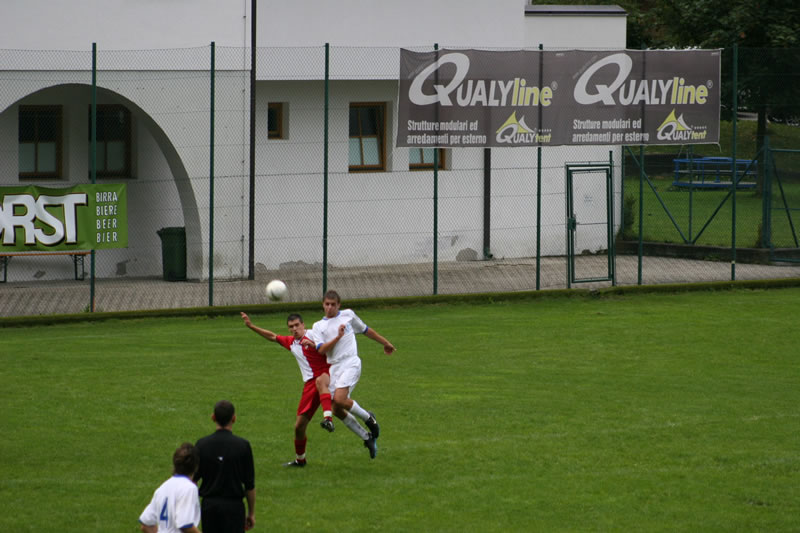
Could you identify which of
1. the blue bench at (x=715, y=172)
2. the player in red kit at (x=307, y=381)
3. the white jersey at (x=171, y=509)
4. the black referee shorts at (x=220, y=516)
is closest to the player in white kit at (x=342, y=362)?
the player in red kit at (x=307, y=381)

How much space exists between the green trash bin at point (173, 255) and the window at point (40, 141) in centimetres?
245

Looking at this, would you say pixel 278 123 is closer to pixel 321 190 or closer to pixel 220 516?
pixel 321 190

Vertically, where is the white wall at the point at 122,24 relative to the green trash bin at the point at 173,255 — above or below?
above

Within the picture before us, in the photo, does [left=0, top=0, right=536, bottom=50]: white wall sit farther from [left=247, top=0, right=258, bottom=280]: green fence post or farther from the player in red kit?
the player in red kit

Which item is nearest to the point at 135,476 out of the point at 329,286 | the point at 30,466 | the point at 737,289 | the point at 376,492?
the point at 30,466

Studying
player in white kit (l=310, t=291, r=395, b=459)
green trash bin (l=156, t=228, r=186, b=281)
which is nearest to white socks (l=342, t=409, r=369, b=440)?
player in white kit (l=310, t=291, r=395, b=459)

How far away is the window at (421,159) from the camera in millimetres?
26703

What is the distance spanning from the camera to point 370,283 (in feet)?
75.9

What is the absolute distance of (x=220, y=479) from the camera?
841cm

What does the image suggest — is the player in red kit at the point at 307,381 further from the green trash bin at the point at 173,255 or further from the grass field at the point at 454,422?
the green trash bin at the point at 173,255

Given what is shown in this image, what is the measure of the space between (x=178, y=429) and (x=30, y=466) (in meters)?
1.75

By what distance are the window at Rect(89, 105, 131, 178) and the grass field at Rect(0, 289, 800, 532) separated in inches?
212

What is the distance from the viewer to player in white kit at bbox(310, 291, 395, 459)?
39.3 ft

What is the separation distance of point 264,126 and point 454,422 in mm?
12598
